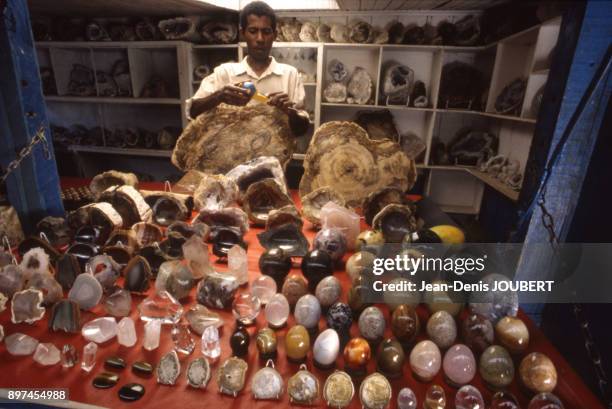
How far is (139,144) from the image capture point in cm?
393

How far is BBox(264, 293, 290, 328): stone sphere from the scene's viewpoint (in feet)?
3.54

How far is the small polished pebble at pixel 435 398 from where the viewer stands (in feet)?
2.75

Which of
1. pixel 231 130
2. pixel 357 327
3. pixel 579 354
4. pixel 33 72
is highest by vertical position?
pixel 33 72

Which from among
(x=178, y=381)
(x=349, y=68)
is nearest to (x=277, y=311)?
(x=178, y=381)

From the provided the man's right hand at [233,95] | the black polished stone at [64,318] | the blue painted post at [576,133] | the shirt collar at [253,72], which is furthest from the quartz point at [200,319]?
the shirt collar at [253,72]

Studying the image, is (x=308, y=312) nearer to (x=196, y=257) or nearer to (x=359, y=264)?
(x=359, y=264)

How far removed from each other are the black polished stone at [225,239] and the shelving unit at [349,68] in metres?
2.15

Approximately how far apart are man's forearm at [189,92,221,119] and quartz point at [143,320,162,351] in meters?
1.52

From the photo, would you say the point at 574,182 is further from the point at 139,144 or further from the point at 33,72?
the point at 139,144

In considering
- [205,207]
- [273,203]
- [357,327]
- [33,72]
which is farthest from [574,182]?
[33,72]

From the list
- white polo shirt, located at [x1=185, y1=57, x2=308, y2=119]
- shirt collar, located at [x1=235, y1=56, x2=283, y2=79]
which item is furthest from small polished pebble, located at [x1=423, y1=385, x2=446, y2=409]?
shirt collar, located at [x1=235, y1=56, x2=283, y2=79]

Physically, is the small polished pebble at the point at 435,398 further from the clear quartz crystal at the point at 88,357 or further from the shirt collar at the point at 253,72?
the shirt collar at the point at 253,72

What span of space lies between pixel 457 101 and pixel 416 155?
642 millimetres

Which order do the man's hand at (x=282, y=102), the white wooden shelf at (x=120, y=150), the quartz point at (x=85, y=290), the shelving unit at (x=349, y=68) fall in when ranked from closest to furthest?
1. the quartz point at (x=85, y=290)
2. the man's hand at (x=282, y=102)
3. the shelving unit at (x=349, y=68)
4. the white wooden shelf at (x=120, y=150)
